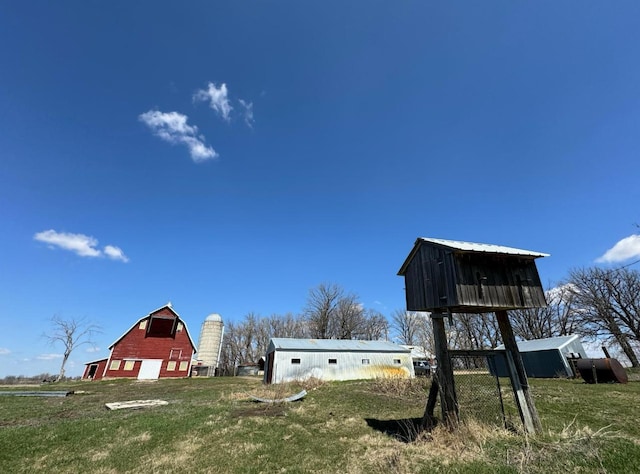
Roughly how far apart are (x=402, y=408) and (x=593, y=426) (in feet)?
20.6

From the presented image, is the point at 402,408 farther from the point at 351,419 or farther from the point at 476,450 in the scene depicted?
the point at 476,450

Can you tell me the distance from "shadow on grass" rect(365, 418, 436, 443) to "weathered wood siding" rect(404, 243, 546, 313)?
368 centimetres

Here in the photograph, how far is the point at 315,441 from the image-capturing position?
862cm

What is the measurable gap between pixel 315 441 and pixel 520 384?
21.2 ft

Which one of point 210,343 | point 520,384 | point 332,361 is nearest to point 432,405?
point 520,384

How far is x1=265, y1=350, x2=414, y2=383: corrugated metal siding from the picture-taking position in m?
26.8

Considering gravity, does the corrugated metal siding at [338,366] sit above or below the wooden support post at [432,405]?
above

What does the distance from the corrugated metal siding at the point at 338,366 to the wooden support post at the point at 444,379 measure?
19621 mm

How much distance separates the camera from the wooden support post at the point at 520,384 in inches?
326

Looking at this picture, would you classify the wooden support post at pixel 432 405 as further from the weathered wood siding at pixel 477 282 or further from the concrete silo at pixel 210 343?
the concrete silo at pixel 210 343

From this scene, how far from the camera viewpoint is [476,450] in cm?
698

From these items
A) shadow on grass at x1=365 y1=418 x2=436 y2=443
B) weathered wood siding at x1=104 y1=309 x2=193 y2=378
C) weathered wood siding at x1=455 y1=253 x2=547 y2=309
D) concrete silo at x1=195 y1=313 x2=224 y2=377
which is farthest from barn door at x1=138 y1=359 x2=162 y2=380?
weathered wood siding at x1=455 y1=253 x2=547 y2=309

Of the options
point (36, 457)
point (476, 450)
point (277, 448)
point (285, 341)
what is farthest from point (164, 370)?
point (476, 450)

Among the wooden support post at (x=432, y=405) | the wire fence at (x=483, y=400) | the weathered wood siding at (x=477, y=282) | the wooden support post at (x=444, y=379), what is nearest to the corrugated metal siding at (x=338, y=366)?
the wire fence at (x=483, y=400)
